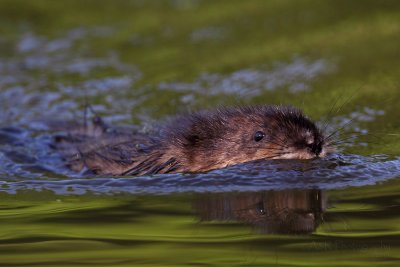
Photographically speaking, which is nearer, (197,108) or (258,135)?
(258,135)

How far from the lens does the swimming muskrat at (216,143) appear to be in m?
5.88

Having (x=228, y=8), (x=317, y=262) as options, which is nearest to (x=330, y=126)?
(x=317, y=262)

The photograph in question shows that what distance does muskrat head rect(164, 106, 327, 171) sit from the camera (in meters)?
5.86

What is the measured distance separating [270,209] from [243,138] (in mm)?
1044

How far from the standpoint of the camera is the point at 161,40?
1074 centimetres

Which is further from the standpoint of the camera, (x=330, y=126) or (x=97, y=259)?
(x=330, y=126)

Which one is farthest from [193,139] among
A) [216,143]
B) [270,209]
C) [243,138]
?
[270,209]

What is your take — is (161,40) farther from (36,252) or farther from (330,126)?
(36,252)

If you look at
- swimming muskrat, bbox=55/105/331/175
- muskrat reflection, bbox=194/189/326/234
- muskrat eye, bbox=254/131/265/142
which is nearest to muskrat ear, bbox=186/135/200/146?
swimming muskrat, bbox=55/105/331/175

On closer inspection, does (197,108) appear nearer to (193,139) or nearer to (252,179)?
(193,139)

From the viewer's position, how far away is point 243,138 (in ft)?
19.7

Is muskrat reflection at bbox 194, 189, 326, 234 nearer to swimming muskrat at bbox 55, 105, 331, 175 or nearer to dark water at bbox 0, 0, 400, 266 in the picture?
dark water at bbox 0, 0, 400, 266

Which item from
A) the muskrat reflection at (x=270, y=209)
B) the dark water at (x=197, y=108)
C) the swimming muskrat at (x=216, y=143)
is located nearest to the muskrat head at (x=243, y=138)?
the swimming muskrat at (x=216, y=143)

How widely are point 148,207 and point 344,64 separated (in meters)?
4.72
